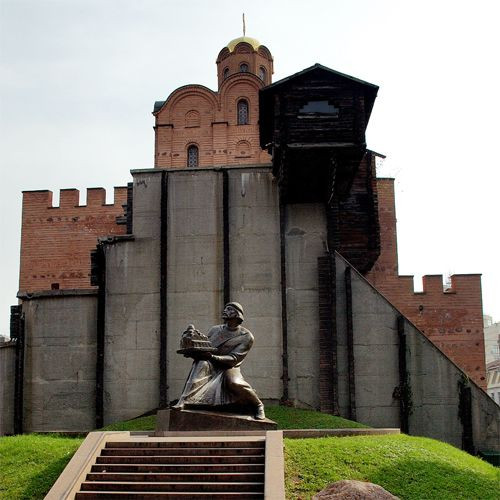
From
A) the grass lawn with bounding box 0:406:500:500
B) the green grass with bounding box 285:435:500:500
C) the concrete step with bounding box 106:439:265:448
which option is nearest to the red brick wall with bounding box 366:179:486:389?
the grass lawn with bounding box 0:406:500:500

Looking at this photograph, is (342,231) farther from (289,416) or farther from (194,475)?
(194,475)

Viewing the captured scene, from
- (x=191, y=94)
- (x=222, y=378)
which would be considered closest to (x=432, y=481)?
(x=222, y=378)

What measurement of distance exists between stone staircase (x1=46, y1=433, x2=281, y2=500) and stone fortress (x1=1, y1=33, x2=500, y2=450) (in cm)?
923

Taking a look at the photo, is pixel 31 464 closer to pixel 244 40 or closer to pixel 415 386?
pixel 415 386

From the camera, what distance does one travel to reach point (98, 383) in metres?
22.9

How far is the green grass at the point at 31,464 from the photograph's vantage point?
12.5m

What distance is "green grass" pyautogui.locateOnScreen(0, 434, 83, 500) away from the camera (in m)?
12.5

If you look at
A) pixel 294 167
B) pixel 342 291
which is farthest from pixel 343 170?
pixel 342 291

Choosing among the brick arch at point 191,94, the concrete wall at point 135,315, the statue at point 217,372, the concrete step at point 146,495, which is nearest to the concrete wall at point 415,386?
the concrete wall at point 135,315

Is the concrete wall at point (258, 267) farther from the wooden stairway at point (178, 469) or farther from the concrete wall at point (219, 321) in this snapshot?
the wooden stairway at point (178, 469)

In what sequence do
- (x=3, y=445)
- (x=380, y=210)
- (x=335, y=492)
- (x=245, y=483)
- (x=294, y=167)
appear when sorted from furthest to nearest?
(x=380, y=210)
(x=294, y=167)
(x=3, y=445)
(x=245, y=483)
(x=335, y=492)

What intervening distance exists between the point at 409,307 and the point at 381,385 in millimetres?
7286

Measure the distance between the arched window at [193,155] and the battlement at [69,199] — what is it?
14.7 feet

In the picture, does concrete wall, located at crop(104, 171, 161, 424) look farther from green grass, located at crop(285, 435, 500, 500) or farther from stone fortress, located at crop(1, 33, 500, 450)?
green grass, located at crop(285, 435, 500, 500)
